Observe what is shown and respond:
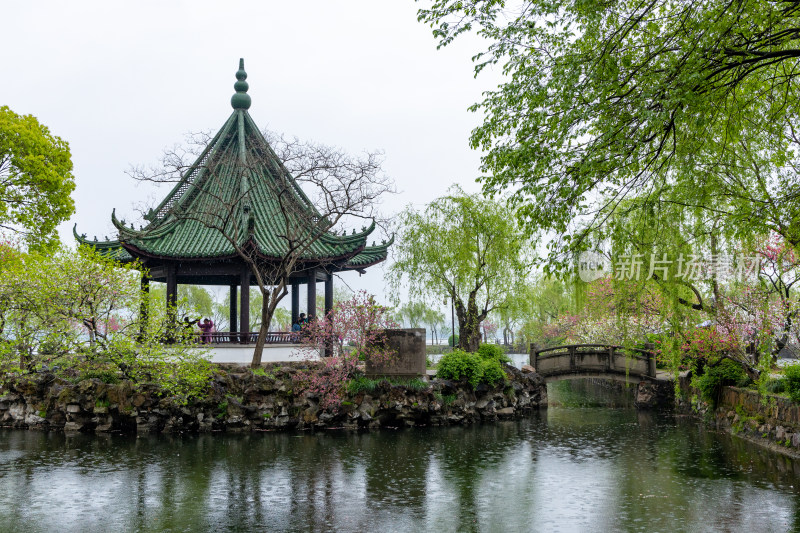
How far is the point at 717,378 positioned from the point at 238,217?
15.1 meters

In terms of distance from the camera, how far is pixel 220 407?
1836cm

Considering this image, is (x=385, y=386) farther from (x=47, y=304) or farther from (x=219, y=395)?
(x=47, y=304)

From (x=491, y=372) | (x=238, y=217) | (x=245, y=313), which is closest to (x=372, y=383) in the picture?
(x=491, y=372)

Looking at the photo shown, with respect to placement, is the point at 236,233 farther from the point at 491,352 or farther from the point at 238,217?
the point at 491,352

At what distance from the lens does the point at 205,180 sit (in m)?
24.6

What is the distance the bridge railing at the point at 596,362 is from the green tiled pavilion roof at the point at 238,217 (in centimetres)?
730

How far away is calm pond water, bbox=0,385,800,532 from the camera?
919cm

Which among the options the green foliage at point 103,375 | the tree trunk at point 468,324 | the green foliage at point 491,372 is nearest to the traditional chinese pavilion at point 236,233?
the green foliage at point 103,375

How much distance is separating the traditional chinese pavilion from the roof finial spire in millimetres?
39

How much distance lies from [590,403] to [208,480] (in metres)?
18.9

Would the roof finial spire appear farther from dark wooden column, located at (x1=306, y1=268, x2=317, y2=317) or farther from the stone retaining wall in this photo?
the stone retaining wall

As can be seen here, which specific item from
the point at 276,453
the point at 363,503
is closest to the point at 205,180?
the point at 276,453

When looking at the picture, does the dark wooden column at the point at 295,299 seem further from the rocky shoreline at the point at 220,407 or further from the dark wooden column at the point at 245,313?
the rocky shoreline at the point at 220,407

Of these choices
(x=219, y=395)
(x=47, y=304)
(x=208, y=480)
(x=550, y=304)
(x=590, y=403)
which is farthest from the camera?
(x=550, y=304)
